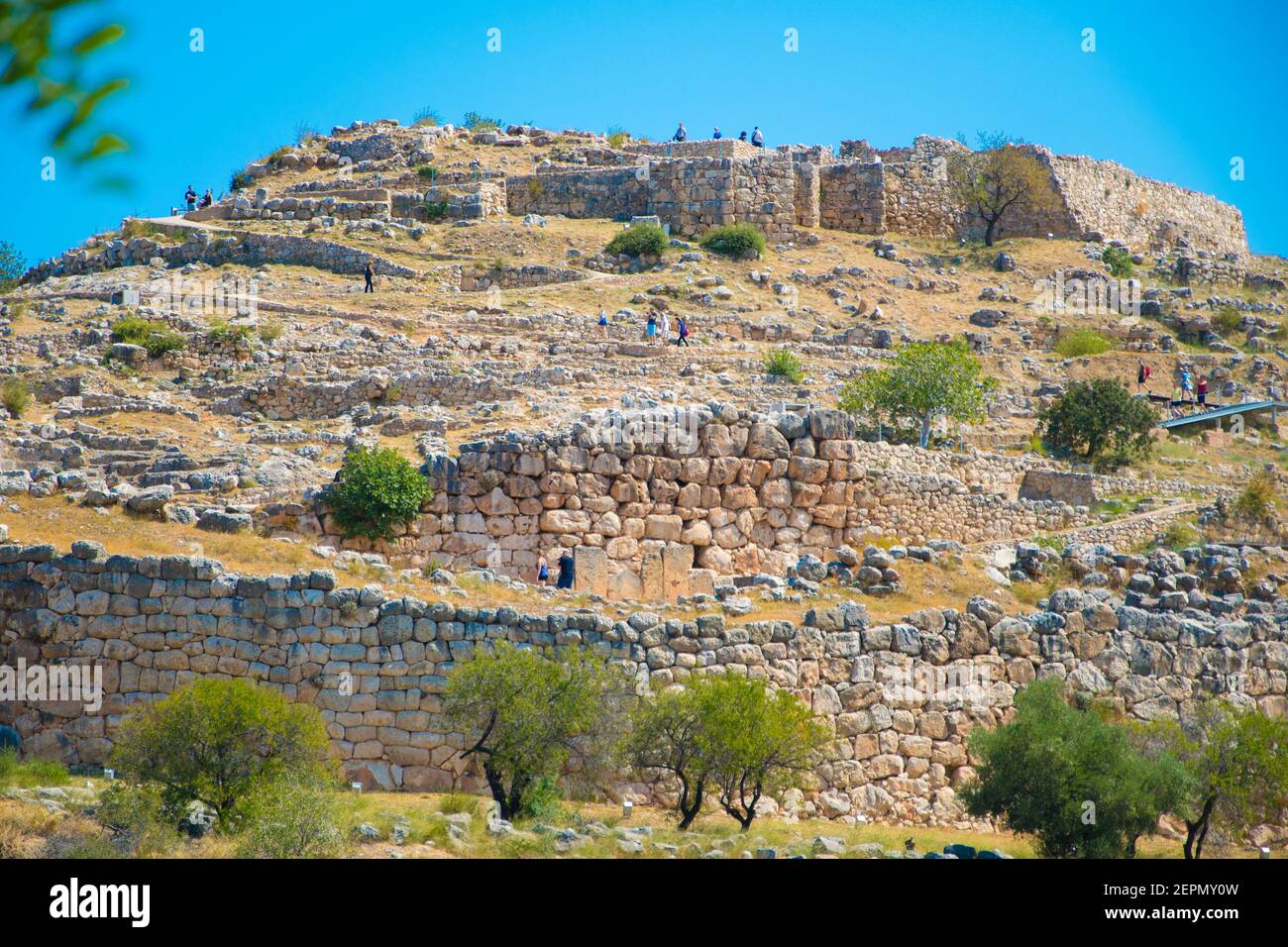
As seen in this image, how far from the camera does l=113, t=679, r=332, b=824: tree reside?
10.7 m

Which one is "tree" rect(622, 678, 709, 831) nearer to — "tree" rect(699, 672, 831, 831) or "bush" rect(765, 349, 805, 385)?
Result: "tree" rect(699, 672, 831, 831)

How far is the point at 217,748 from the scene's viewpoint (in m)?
10.8

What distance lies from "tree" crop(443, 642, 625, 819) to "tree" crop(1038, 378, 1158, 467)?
1757cm

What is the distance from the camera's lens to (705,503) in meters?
19.1

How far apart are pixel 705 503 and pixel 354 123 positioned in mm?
41213

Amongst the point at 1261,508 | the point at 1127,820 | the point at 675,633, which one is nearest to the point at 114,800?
the point at 675,633

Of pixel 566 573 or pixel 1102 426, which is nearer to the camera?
pixel 566 573

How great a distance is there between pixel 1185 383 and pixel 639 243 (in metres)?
13.7

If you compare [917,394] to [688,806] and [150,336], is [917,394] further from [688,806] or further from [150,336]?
[688,806]

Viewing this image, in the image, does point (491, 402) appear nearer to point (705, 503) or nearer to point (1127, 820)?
point (705, 503)

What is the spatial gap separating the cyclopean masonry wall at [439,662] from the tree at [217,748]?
1649 millimetres

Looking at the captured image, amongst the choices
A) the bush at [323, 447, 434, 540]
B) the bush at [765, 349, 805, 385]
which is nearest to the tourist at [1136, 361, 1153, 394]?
the bush at [765, 349, 805, 385]

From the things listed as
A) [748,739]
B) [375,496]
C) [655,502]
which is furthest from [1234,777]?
[375,496]

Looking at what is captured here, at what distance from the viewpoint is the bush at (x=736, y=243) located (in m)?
40.2
